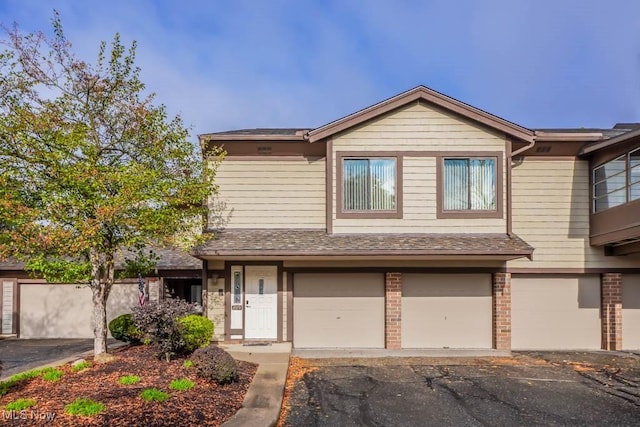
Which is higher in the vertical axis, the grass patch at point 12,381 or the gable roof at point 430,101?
the gable roof at point 430,101

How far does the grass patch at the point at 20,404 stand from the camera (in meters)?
5.44

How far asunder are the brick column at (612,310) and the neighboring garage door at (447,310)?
3115 millimetres

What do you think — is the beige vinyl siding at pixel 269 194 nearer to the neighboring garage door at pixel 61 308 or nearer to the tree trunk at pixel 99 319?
the tree trunk at pixel 99 319

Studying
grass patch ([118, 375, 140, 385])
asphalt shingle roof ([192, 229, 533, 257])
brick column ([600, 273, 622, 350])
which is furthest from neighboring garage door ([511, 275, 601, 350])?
grass patch ([118, 375, 140, 385])

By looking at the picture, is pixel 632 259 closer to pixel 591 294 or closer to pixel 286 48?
pixel 591 294

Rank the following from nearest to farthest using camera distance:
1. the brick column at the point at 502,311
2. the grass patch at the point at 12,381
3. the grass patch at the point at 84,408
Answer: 1. the grass patch at the point at 84,408
2. the grass patch at the point at 12,381
3. the brick column at the point at 502,311

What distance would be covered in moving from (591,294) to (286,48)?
13.6 metres

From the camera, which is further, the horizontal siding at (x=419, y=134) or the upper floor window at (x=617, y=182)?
the horizontal siding at (x=419, y=134)

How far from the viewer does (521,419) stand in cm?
609

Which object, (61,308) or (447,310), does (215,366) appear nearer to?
(447,310)

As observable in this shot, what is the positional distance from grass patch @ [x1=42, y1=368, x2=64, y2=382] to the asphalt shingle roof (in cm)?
358

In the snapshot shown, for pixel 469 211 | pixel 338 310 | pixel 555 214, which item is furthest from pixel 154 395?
pixel 555 214

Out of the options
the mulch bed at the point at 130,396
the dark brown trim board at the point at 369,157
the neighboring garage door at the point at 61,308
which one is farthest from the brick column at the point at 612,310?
the neighboring garage door at the point at 61,308

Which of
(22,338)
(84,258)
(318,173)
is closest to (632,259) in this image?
(318,173)
